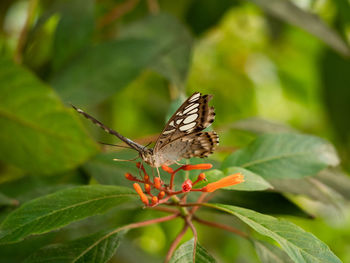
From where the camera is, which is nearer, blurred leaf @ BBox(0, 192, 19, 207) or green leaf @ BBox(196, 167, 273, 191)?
green leaf @ BBox(196, 167, 273, 191)

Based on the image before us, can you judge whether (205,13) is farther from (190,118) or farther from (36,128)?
(190,118)

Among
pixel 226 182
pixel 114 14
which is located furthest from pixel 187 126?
pixel 114 14

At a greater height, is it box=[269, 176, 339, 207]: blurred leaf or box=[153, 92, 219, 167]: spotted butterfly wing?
box=[153, 92, 219, 167]: spotted butterfly wing

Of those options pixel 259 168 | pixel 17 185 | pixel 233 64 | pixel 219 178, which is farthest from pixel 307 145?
pixel 233 64

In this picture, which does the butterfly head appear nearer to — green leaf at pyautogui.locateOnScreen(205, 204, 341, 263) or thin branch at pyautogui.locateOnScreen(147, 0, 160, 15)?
green leaf at pyautogui.locateOnScreen(205, 204, 341, 263)

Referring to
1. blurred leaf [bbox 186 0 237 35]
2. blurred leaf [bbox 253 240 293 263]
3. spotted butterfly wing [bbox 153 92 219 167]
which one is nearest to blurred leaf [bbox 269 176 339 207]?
blurred leaf [bbox 253 240 293 263]

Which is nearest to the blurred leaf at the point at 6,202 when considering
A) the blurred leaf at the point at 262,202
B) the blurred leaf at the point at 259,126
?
the blurred leaf at the point at 262,202

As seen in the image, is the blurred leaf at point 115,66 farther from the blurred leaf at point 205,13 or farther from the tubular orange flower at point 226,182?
the tubular orange flower at point 226,182

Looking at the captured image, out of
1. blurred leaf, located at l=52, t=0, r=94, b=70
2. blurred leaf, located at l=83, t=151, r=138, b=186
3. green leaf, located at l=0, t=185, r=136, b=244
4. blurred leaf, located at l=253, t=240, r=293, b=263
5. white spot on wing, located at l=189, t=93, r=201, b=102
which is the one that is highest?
blurred leaf, located at l=52, t=0, r=94, b=70

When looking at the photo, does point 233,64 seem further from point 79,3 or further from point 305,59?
point 79,3

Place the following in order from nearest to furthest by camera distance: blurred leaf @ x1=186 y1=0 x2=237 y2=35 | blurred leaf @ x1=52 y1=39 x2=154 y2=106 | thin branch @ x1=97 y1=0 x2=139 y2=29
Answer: blurred leaf @ x1=52 y1=39 x2=154 y2=106 → thin branch @ x1=97 y1=0 x2=139 y2=29 → blurred leaf @ x1=186 y1=0 x2=237 y2=35
